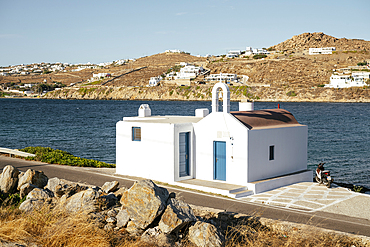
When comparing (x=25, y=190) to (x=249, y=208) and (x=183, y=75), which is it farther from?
(x=183, y=75)

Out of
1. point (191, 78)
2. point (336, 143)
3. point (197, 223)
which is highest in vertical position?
point (191, 78)

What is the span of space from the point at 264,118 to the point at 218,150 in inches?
109

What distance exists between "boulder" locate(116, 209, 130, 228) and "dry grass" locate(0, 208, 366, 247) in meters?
0.16

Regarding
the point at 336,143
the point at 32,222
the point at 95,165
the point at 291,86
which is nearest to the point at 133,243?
the point at 32,222

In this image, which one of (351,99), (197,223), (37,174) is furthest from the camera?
(351,99)

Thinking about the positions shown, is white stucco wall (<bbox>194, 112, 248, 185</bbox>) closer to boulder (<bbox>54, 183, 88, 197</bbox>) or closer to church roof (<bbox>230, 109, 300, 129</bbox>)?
church roof (<bbox>230, 109, 300, 129</bbox>)

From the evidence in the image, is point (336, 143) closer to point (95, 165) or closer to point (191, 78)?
point (95, 165)

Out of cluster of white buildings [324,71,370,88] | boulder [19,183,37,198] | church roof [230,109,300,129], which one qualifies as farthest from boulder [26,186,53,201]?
cluster of white buildings [324,71,370,88]

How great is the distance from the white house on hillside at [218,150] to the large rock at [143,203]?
6445 millimetres

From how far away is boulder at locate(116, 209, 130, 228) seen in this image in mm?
7332

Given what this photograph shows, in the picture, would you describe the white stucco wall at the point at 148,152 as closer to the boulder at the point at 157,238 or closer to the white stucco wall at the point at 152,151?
the white stucco wall at the point at 152,151

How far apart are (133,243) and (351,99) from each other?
451ft

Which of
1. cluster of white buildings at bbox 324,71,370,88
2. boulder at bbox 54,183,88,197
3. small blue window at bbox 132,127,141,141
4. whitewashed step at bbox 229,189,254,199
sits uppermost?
cluster of white buildings at bbox 324,71,370,88

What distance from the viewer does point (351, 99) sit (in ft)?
424
